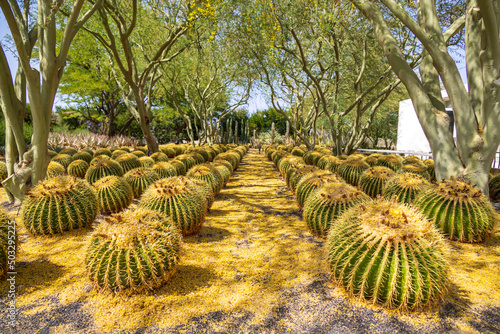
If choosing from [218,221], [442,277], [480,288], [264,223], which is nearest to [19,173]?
[218,221]

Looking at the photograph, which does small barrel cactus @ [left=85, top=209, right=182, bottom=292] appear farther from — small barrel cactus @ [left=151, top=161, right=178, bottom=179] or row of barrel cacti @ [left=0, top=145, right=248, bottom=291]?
small barrel cactus @ [left=151, top=161, right=178, bottom=179]

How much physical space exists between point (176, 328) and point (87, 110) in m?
31.6

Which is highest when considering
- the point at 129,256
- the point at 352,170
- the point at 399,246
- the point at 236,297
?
the point at 352,170

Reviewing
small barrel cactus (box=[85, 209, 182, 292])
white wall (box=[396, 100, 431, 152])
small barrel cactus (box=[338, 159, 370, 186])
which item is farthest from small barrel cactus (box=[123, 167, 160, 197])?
white wall (box=[396, 100, 431, 152])

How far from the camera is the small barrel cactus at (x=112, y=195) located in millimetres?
5184

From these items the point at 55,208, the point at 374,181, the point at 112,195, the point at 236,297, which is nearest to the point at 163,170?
the point at 112,195

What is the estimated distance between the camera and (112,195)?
5.21 meters

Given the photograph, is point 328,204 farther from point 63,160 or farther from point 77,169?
point 63,160

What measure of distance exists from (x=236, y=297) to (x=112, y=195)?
3529 mm

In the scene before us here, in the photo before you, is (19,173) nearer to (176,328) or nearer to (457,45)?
(176,328)

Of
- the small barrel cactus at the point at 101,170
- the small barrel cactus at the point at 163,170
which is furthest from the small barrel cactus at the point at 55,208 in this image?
the small barrel cactus at the point at 163,170

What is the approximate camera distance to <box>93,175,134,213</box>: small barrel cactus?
518 centimetres

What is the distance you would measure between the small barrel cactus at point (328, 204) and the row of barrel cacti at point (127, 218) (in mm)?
1840

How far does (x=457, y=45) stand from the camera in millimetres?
10031
